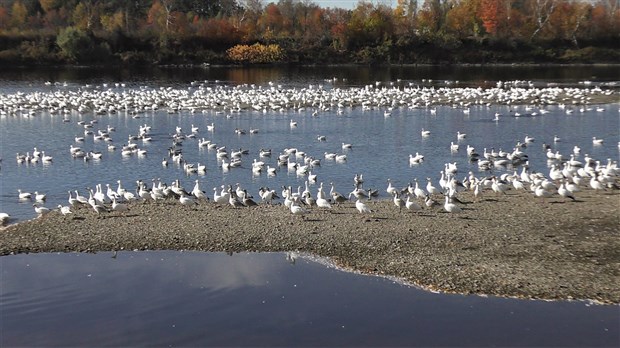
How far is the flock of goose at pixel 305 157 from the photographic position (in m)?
23.8

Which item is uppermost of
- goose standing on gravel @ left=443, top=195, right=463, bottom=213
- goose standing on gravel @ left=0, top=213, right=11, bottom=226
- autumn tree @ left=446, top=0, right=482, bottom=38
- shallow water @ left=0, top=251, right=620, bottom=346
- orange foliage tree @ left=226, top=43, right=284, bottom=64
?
autumn tree @ left=446, top=0, right=482, bottom=38

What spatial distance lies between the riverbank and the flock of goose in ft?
1.65

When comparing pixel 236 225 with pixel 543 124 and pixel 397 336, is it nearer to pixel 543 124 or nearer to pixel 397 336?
pixel 397 336

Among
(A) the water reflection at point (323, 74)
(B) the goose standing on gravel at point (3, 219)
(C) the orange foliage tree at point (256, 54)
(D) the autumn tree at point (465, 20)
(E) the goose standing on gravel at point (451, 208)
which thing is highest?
(D) the autumn tree at point (465, 20)

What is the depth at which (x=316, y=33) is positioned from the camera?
125m

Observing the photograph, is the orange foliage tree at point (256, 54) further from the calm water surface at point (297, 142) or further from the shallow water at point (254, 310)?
the shallow water at point (254, 310)

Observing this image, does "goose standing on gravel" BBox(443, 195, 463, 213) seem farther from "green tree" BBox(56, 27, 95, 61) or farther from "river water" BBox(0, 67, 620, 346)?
"green tree" BBox(56, 27, 95, 61)

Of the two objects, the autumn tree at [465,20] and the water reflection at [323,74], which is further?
the autumn tree at [465,20]

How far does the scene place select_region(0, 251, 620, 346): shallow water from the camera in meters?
14.2

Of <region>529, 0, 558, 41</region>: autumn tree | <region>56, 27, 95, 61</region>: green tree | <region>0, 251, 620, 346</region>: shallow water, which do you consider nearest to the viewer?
<region>0, 251, 620, 346</region>: shallow water

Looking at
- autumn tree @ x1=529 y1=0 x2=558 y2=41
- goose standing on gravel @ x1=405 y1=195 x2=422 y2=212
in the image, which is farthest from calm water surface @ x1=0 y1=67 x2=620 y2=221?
autumn tree @ x1=529 y1=0 x2=558 y2=41

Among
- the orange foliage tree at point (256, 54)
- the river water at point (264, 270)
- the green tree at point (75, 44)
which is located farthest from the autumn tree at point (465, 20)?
the river water at point (264, 270)

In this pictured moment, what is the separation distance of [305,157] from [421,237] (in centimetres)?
1447

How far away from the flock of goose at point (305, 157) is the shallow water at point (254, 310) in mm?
4775
